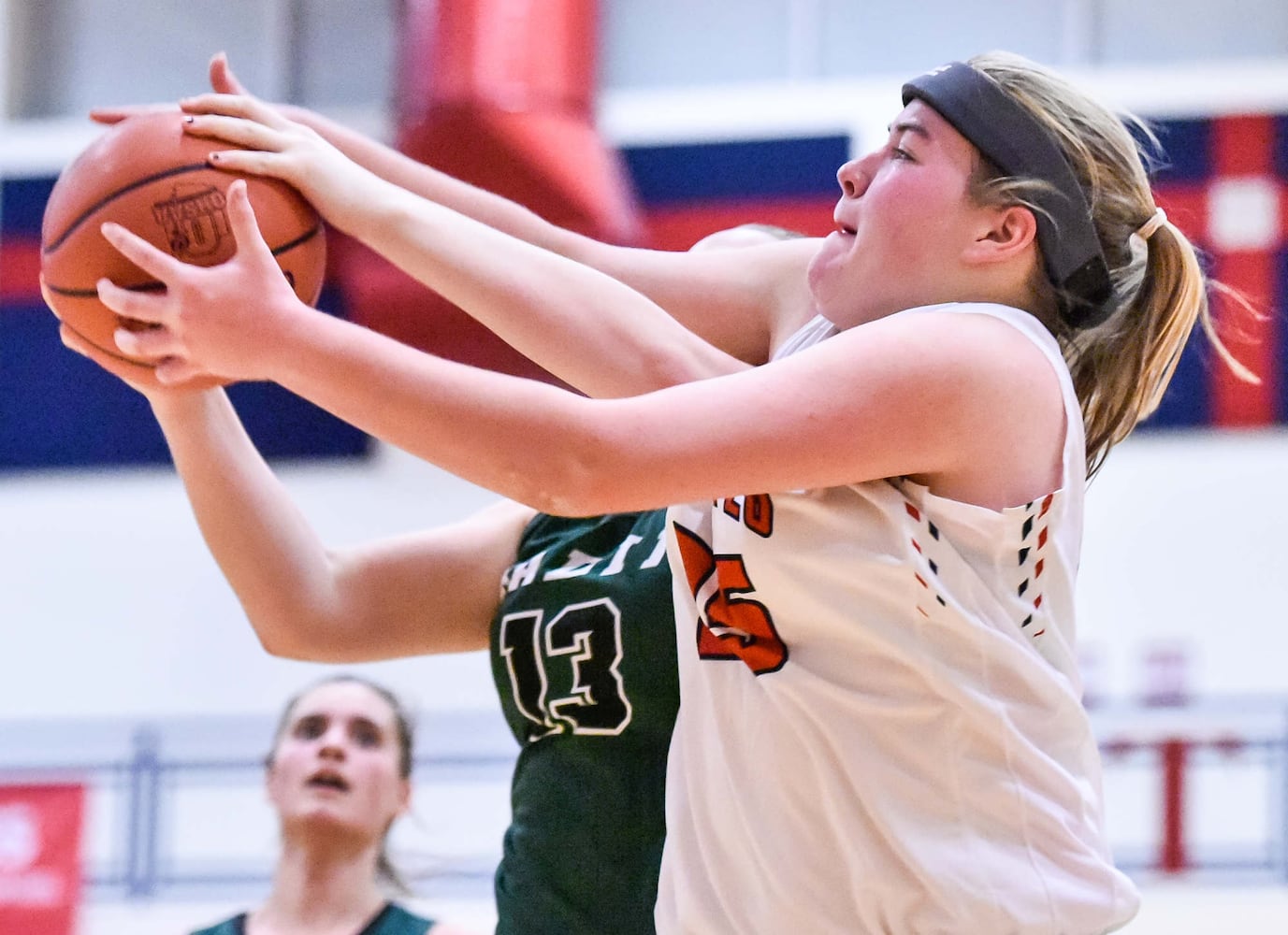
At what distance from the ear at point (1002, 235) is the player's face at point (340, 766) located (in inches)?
84.2

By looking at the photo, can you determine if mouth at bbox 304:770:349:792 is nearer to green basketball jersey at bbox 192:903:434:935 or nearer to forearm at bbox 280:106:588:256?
green basketball jersey at bbox 192:903:434:935

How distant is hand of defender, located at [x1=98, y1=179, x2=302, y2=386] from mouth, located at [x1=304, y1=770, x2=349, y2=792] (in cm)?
195

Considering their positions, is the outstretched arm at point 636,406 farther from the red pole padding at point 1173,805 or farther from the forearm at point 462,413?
the red pole padding at point 1173,805

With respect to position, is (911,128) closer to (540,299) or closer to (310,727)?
(540,299)

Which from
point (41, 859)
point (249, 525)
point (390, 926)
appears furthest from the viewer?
point (41, 859)

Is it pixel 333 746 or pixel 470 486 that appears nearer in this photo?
pixel 333 746

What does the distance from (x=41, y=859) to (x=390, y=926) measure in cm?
189

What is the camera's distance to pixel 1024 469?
5.03ft

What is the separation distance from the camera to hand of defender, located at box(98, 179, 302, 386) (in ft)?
4.76

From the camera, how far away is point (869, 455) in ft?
4.76

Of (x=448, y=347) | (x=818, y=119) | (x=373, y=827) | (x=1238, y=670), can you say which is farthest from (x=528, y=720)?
(x=818, y=119)

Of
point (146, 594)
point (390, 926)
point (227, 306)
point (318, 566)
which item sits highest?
point (227, 306)

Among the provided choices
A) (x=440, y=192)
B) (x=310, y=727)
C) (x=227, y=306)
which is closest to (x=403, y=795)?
(x=310, y=727)

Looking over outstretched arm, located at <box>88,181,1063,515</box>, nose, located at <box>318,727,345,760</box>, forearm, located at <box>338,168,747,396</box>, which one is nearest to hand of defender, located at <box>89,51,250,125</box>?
forearm, located at <box>338,168,747,396</box>
